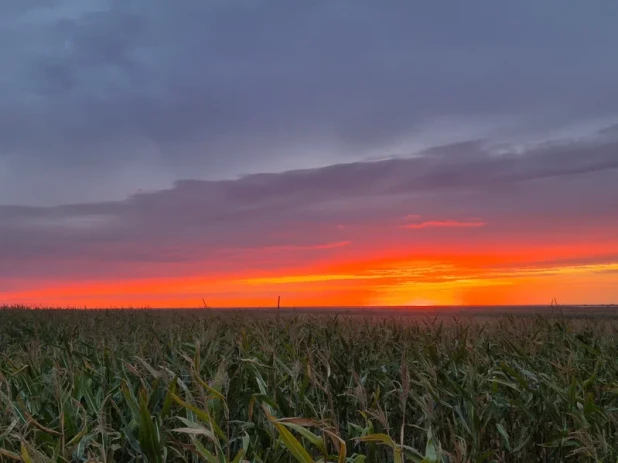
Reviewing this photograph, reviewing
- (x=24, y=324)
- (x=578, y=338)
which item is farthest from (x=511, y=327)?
(x=24, y=324)

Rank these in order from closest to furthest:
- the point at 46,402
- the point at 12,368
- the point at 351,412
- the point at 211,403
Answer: the point at 211,403, the point at 46,402, the point at 351,412, the point at 12,368

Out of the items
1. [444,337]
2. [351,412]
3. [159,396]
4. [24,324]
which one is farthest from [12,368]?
[24,324]

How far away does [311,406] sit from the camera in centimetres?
395

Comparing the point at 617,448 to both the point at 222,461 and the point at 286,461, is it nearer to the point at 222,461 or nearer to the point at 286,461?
the point at 286,461

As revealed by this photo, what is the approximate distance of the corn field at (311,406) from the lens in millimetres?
3263

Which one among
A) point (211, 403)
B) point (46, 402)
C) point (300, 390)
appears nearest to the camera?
point (211, 403)

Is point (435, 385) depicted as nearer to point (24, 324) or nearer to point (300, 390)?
point (300, 390)

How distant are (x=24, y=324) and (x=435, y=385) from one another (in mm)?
13349

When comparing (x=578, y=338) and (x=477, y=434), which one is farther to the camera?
(x=578, y=338)

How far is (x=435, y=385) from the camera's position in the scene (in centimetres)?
499

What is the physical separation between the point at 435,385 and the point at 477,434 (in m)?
0.74

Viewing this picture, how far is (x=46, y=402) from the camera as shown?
447 centimetres

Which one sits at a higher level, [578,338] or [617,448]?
[578,338]

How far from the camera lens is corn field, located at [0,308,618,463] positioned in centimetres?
326
